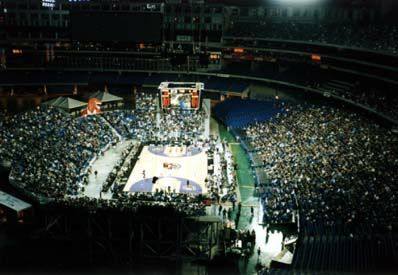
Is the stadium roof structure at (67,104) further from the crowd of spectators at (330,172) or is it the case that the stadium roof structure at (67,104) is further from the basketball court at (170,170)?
the crowd of spectators at (330,172)

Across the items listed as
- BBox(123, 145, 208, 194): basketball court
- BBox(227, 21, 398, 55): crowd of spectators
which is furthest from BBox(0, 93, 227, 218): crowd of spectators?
BBox(227, 21, 398, 55): crowd of spectators

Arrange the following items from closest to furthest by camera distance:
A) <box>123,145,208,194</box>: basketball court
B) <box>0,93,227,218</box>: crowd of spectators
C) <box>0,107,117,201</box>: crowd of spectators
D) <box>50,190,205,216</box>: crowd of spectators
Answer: <box>50,190,205,216</box>: crowd of spectators, <box>0,93,227,218</box>: crowd of spectators, <box>0,107,117,201</box>: crowd of spectators, <box>123,145,208,194</box>: basketball court

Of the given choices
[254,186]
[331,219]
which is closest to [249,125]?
[254,186]

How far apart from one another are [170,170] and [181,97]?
28.6 feet

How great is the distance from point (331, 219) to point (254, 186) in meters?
8.43

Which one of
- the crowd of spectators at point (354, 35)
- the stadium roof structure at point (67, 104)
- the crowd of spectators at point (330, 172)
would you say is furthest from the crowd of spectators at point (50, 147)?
the crowd of spectators at point (354, 35)

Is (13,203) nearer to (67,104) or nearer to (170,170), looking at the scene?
(170,170)

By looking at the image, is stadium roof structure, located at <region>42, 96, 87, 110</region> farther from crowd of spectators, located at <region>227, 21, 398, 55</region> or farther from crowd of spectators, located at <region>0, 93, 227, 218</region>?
crowd of spectators, located at <region>227, 21, 398, 55</region>

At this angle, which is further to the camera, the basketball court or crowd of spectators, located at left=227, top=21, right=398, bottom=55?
crowd of spectators, located at left=227, top=21, right=398, bottom=55

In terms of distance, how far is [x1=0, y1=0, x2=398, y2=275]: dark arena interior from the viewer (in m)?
20.0

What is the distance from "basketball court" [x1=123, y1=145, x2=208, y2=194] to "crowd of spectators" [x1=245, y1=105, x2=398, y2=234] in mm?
4410

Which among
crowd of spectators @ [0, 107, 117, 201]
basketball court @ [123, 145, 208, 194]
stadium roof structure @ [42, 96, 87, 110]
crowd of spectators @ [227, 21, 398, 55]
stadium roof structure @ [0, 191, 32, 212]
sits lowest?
basketball court @ [123, 145, 208, 194]

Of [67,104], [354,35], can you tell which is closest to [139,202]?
[67,104]

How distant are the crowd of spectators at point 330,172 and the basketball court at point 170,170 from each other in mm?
4410
